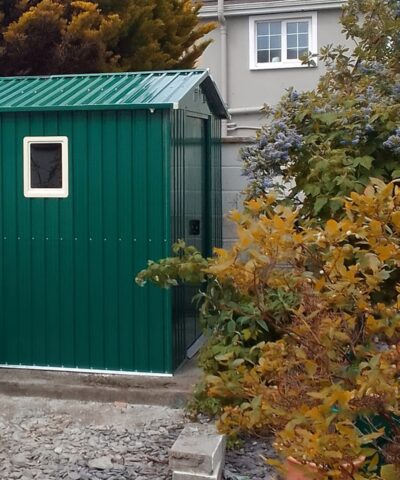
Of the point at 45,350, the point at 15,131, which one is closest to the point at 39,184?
the point at 15,131

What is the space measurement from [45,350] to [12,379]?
1.11 ft

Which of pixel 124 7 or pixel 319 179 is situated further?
pixel 124 7

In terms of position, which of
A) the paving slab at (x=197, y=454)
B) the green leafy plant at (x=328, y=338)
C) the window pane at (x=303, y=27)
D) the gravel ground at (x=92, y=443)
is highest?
the window pane at (x=303, y=27)

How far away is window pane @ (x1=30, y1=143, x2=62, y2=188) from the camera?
5520mm

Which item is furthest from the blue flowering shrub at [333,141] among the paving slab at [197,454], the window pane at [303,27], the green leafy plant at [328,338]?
the window pane at [303,27]

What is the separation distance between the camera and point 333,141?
5.07m

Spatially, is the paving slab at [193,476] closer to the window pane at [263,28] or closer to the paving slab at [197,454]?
the paving slab at [197,454]

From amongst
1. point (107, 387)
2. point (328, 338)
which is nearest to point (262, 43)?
point (107, 387)

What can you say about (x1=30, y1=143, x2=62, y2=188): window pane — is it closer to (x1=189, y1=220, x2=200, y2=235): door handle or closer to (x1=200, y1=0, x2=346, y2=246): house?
(x1=189, y1=220, x2=200, y2=235): door handle

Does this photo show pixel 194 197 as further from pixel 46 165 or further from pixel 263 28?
pixel 263 28

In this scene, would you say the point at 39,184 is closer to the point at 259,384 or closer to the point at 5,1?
the point at 259,384

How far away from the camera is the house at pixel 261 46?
1417 cm

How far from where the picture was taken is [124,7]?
8.78m

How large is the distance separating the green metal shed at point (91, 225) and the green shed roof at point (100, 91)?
0.7 inches
